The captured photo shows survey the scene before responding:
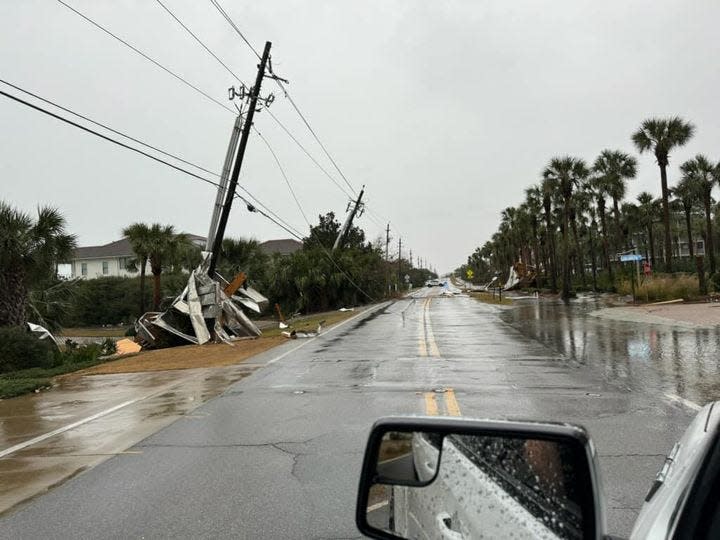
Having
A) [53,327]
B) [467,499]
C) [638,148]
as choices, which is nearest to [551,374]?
[467,499]

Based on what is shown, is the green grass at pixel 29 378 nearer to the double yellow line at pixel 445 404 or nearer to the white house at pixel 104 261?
the double yellow line at pixel 445 404

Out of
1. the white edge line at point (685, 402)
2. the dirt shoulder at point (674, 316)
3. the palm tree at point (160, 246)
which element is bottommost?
the white edge line at point (685, 402)

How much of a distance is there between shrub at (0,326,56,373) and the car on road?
619 inches

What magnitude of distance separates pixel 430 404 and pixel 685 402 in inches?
132

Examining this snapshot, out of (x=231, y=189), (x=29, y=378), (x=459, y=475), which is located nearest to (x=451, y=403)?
(x=459, y=475)

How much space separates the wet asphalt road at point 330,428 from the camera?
4.63 m

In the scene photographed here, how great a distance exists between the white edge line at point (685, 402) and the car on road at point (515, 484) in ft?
21.4

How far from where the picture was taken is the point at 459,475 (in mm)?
1996

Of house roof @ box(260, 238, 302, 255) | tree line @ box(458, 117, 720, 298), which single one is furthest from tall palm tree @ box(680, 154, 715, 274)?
house roof @ box(260, 238, 302, 255)

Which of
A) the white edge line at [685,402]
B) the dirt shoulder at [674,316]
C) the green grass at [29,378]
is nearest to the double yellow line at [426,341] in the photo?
the white edge line at [685,402]

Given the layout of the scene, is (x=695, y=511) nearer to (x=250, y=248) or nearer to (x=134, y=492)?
(x=134, y=492)

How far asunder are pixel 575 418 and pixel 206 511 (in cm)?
457

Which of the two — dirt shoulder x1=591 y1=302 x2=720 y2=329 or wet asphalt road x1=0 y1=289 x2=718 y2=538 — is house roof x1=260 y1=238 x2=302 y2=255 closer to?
dirt shoulder x1=591 y1=302 x2=720 y2=329

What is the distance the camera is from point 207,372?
43.4 feet
